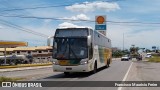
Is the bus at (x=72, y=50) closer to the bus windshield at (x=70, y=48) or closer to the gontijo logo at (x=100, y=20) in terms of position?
the bus windshield at (x=70, y=48)

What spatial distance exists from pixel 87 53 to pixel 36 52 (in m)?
92.0

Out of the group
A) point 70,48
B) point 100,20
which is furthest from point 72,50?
point 100,20

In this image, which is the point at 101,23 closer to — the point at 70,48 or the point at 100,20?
the point at 100,20

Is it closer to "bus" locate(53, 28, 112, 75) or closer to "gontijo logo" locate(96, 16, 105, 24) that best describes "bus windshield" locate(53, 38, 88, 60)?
"bus" locate(53, 28, 112, 75)

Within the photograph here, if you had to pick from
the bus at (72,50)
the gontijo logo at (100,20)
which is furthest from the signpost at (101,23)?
the bus at (72,50)

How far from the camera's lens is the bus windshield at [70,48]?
23.0 metres

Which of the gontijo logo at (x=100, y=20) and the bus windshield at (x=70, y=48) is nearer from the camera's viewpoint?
the bus windshield at (x=70, y=48)

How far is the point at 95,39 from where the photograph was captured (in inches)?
1062

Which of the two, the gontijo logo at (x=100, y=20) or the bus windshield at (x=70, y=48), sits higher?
the gontijo logo at (x=100, y=20)

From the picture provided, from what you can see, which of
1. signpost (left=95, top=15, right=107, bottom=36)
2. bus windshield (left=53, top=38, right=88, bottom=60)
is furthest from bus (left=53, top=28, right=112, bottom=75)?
signpost (left=95, top=15, right=107, bottom=36)

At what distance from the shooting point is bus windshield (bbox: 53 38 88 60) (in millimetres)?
22953

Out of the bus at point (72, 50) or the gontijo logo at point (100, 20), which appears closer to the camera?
the bus at point (72, 50)

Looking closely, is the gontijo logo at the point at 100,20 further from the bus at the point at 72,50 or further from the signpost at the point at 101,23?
the bus at the point at 72,50

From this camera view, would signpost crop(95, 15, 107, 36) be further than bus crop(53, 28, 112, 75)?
Yes
